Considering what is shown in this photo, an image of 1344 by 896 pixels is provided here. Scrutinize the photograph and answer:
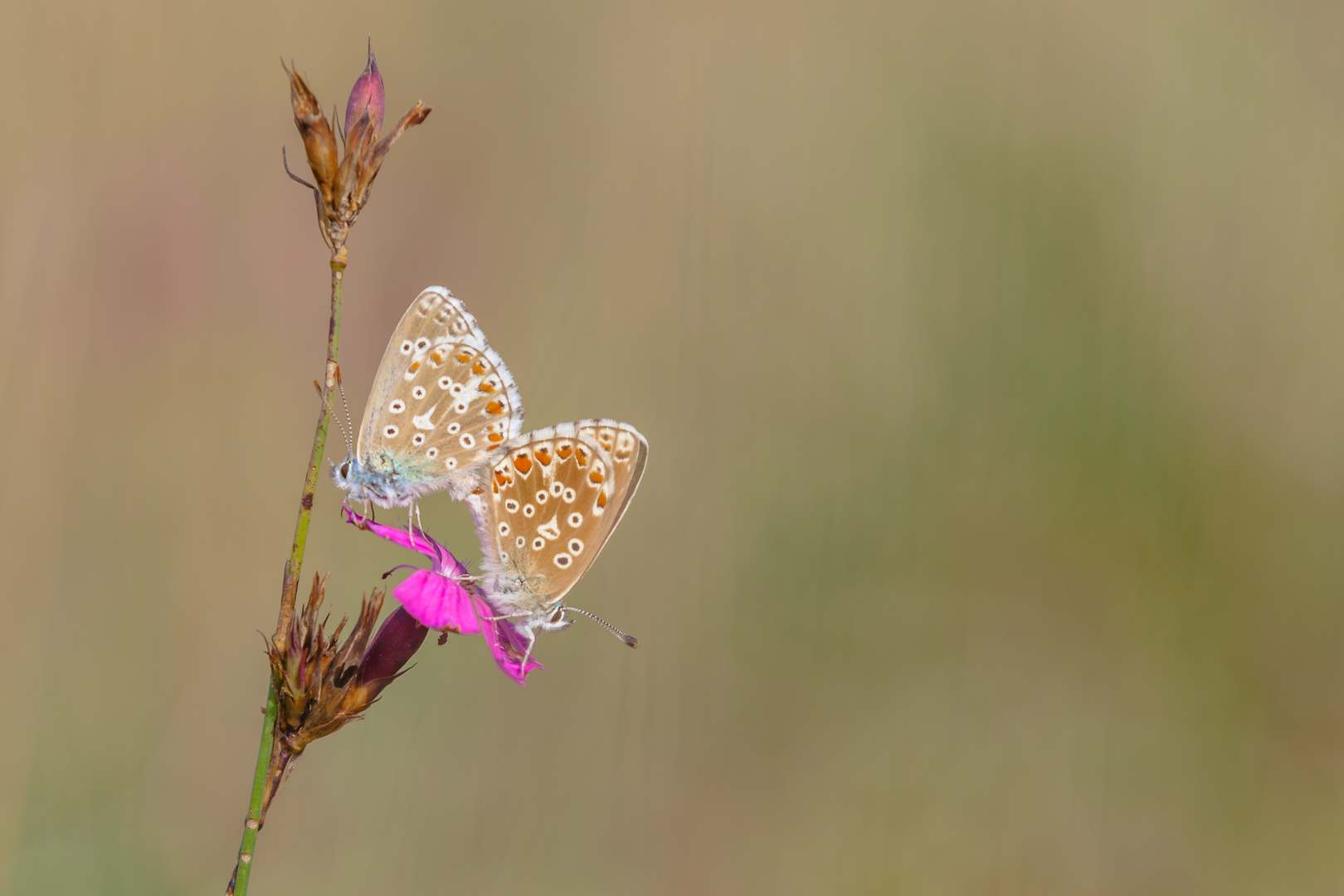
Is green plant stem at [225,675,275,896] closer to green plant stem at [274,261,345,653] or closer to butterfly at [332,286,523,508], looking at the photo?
green plant stem at [274,261,345,653]

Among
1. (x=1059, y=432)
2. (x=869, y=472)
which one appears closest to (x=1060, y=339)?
(x=1059, y=432)

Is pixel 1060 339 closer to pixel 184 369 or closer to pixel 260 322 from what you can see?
pixel 260 322

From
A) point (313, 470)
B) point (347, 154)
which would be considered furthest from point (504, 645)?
point (347, 154)

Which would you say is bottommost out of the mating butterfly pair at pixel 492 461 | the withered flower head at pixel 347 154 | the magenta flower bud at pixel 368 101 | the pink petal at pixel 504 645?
the pink petal at pixel 504 645

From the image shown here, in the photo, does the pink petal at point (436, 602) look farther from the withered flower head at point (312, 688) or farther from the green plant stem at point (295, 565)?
the green plant stem at point (295, 565)

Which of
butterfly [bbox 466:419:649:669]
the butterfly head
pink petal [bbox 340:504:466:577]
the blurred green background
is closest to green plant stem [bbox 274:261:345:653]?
pink petal [bbox 340:504:466:577]

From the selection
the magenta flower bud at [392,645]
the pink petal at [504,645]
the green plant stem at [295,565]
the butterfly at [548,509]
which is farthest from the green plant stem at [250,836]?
the butterfly at [548,509]

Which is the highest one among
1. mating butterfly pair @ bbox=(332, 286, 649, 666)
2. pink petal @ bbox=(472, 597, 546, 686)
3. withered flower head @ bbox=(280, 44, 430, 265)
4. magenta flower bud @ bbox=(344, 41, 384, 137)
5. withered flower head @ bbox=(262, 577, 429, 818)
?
magenta flower bud @ bbox=(344, 41, 384, 137)
